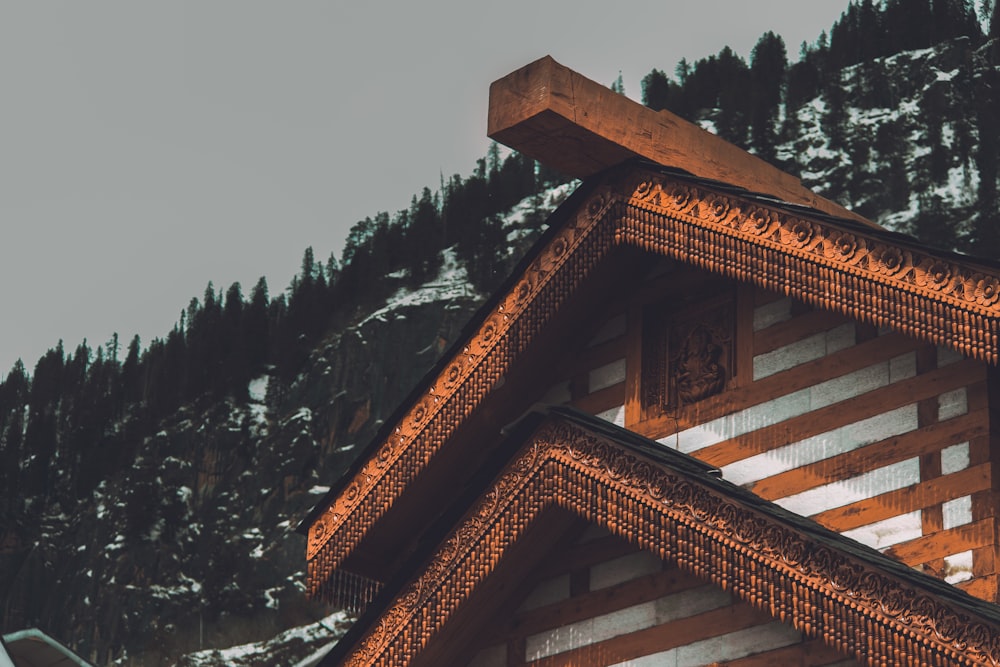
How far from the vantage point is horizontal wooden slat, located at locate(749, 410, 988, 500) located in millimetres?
11383

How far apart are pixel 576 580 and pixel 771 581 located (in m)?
2.18

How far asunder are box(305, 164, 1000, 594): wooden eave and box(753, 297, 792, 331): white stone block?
1.81ft

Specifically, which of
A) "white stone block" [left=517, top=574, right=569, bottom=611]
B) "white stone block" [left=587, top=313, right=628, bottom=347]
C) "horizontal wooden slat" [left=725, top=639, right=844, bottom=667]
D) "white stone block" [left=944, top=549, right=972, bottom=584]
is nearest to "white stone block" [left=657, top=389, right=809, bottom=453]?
"white stone block" [left=587, top=313, right=628, bottom=347]

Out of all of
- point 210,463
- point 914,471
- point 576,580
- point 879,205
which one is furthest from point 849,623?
point 210,463

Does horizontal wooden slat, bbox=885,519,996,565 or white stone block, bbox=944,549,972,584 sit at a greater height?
horizontal wooden slat, bbox=885,519,996,565

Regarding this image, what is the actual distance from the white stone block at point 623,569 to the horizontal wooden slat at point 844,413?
775 mm

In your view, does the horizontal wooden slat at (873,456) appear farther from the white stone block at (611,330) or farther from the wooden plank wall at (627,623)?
the white stone block at (611,330)

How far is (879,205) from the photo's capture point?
575ft

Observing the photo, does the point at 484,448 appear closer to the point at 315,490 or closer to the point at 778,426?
the point at 778,426

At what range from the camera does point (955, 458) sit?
11.3m

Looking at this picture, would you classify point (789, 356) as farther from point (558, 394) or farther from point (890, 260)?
point (558, 394)

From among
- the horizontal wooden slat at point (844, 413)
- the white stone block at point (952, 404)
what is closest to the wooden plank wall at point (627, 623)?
the horizontal wooden slat at point (844, 413)

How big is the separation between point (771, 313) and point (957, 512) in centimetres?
212

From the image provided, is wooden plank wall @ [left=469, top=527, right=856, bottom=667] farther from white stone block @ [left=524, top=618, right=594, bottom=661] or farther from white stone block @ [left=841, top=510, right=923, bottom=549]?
white stone block @ [left=841, top=510, right=923, bottom=549]
